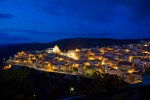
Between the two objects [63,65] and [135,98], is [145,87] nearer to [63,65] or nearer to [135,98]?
[135,98]

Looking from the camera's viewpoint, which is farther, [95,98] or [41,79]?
[41,79]

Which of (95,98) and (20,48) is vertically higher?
(20,48)

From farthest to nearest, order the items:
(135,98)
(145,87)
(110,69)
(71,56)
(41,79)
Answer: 1. (71,56)
2. (110,69)
3. (41,79)
4. (145,87)
5. (135,98)

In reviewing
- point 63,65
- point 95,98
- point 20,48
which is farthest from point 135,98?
point 20,48

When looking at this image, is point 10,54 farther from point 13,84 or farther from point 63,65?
point 13,84

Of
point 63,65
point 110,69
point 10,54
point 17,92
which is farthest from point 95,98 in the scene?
point 10,54

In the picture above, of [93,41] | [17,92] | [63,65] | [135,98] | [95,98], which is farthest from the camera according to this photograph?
[93,41]

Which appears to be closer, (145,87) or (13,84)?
(145,87)

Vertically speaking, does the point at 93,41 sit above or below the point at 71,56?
above

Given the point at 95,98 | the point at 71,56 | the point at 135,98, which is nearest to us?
the point at 135,98

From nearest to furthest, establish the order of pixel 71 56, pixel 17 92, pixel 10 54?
pixel 17 92 < pixel 71 56 < pixel 10 54
